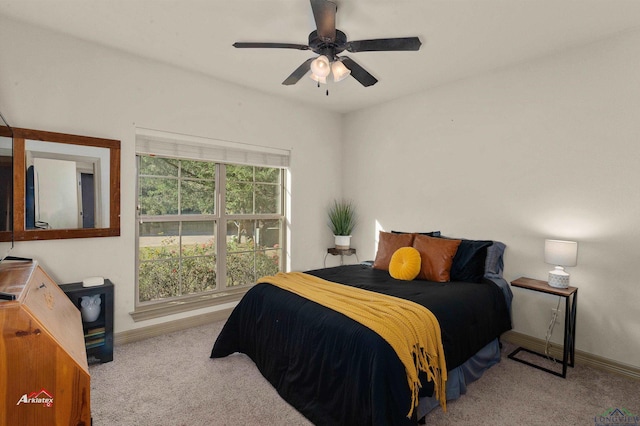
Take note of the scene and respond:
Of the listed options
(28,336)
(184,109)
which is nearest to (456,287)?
(28,336)

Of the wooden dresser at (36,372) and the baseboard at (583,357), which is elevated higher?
the wooden dresser at (36,372)

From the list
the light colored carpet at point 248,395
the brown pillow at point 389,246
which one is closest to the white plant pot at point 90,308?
the light colored carpet at point 248,395

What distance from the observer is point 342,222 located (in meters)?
4.39

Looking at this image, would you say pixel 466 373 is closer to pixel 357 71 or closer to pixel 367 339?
pixel 367 339

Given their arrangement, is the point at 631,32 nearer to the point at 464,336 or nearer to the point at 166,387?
the point at 464,336

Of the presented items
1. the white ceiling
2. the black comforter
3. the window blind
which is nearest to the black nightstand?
the black comforter

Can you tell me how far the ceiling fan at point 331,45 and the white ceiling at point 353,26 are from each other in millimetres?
293

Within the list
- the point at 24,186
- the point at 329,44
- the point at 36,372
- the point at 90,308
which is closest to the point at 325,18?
the point at 329,44

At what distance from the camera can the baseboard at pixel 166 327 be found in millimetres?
2960

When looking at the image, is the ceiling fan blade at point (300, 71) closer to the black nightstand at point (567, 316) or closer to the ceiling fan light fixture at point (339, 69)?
the ceiling fan light fixture at point (339, 69)

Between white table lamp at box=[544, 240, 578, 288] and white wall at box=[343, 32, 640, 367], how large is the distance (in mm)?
256

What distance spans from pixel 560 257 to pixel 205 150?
11.1 feet

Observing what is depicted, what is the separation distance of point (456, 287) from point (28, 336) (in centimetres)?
261

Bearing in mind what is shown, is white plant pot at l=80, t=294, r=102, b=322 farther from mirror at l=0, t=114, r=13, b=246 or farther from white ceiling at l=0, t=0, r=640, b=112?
white ceiling at l=0, t=0, r=640, b=112
